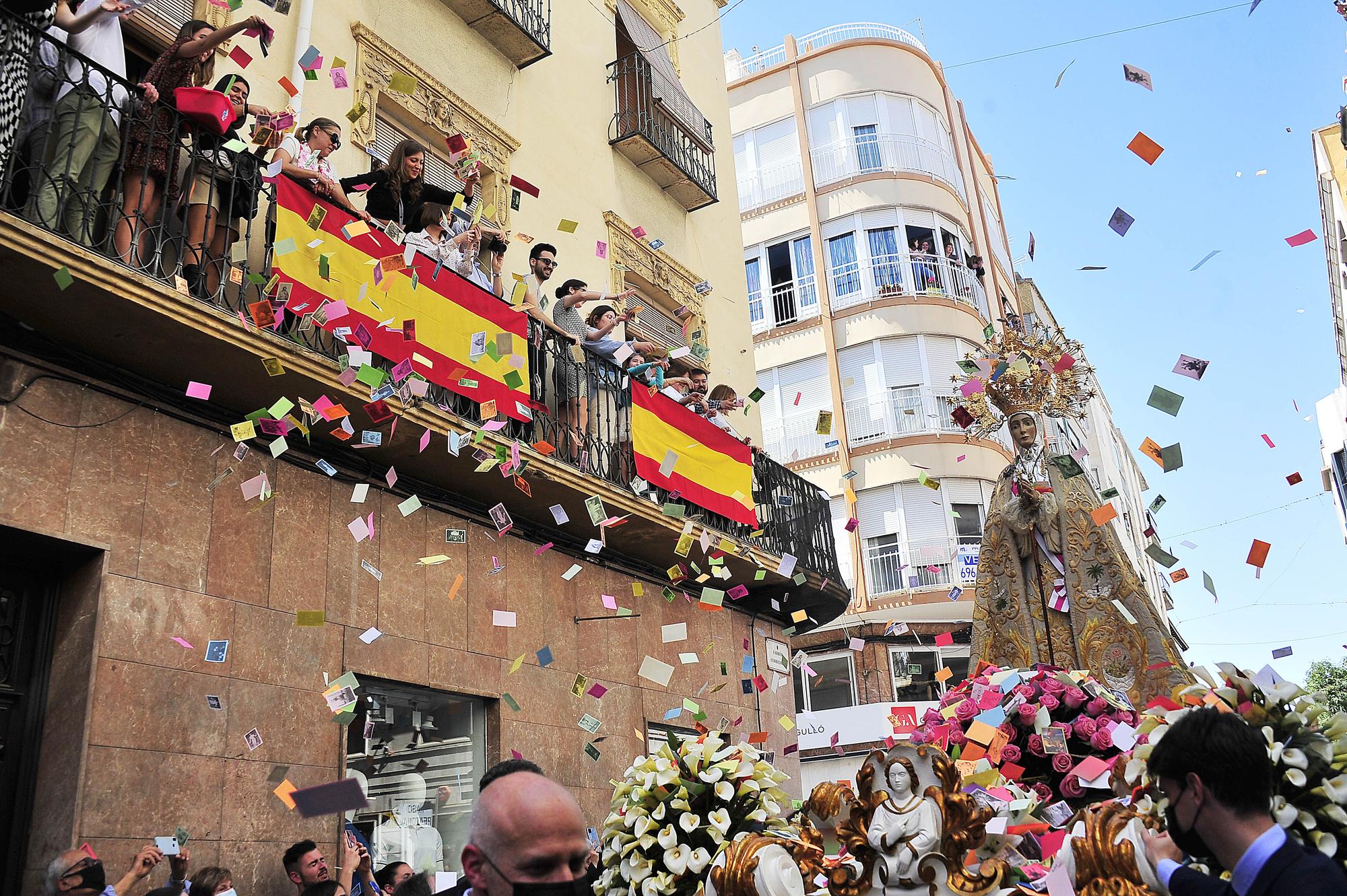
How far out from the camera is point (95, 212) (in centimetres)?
575

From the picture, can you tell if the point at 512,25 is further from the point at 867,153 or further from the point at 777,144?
the point at 777,144

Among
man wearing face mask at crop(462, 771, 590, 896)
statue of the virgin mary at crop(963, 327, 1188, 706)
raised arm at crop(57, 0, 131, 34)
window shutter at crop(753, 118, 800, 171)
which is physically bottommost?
man wearing face mask at crop(462, 771, 590, 896)

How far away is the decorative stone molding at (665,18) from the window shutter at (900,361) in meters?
10.6

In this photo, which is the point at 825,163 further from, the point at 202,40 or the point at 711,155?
the point at 202,40

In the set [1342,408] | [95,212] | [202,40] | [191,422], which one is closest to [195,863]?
[191,422]

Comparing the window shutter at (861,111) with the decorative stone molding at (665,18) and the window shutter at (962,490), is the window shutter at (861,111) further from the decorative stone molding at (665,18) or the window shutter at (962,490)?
the decorative stone molding at (665,18)

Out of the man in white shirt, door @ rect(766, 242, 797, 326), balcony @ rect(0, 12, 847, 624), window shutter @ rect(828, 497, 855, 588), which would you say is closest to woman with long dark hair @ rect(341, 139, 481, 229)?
balcony @ rect(0, 12, 847, 624)

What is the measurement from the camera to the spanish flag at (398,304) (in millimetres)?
6602

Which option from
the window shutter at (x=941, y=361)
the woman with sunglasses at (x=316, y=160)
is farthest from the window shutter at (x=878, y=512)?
the woman with sunglasses at (x=316, y=160)

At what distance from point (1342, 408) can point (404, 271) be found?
37.0 meters

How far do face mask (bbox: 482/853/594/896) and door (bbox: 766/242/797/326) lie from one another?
76.3ft

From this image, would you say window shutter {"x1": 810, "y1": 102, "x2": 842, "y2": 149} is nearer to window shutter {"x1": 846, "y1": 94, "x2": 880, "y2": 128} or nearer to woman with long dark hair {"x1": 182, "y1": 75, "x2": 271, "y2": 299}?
window shutter {"x1": 846, "y1": 94, "x2": 880, "y2": 128}

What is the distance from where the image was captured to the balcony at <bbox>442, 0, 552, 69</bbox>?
32.0 ft

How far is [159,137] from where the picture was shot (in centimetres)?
610
